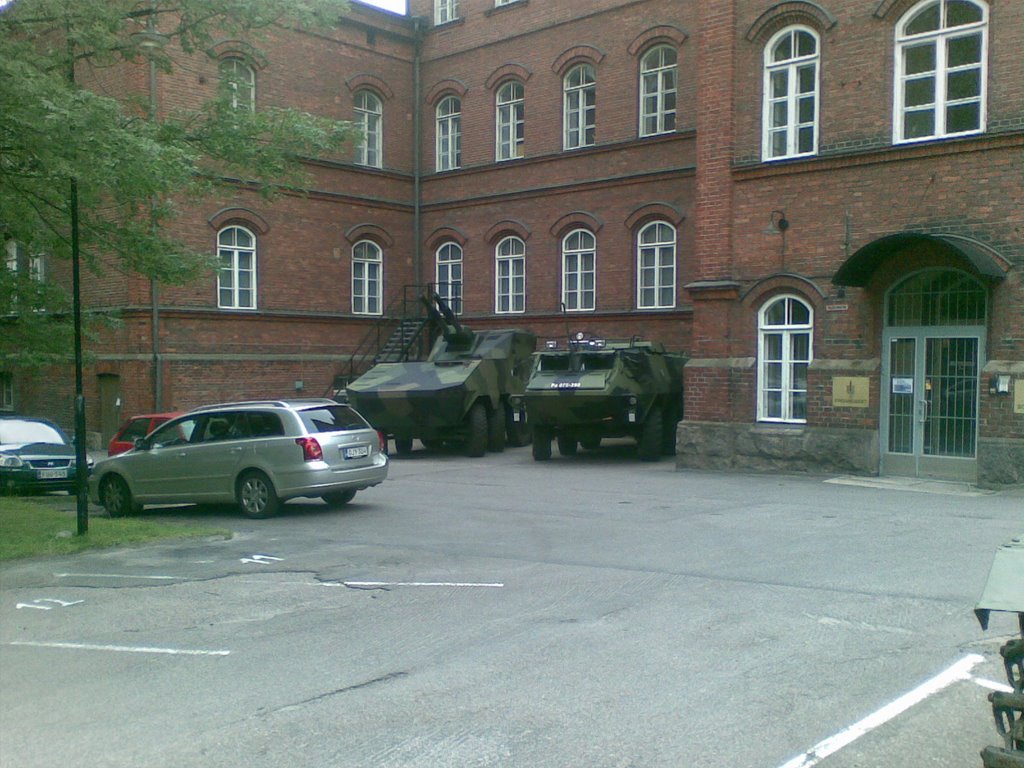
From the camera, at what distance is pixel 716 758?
5.26 metres

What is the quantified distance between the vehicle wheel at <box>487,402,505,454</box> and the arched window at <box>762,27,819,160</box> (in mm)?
7989

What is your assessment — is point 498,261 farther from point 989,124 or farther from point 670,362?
point 989,124

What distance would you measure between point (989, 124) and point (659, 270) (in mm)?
10971

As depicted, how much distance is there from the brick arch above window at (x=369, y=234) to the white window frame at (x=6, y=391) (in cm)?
952

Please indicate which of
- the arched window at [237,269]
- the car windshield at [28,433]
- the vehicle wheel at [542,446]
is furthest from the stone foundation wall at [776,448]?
the arched window at [237,269]

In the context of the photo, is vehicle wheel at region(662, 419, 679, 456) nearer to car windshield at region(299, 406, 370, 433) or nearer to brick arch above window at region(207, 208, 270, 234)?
car windshield at region(299, 406, 370, 433)

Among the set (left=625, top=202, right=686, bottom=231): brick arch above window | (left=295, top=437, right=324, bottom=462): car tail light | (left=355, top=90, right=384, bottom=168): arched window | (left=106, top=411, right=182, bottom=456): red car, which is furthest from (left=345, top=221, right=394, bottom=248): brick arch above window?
(left=295, top=437, right=324, bottom=462): car tail light

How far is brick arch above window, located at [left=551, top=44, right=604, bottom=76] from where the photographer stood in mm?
28031

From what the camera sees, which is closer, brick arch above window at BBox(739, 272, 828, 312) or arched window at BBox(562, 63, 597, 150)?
brick arch above window at BBox(739, 272, 828, 312)

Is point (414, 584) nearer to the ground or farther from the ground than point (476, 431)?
nearer to the ground

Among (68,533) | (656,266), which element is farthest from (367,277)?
(68,533)

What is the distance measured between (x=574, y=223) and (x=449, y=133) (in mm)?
5517

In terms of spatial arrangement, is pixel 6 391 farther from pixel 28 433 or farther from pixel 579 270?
pixel 579 270

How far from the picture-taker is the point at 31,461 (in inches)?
717
